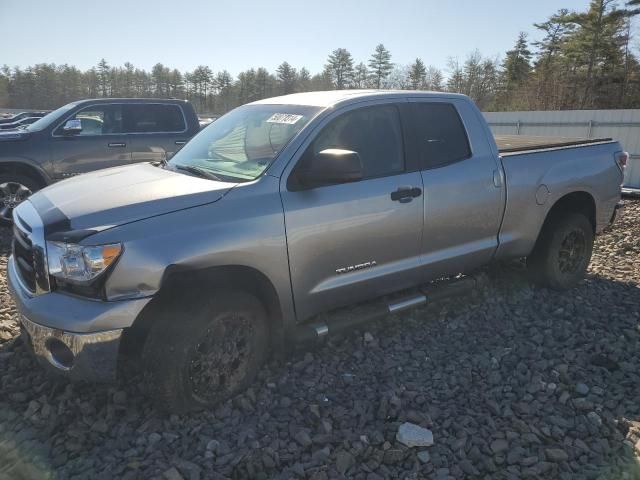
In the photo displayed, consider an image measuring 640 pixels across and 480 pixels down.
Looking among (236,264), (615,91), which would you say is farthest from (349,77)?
(236,264)

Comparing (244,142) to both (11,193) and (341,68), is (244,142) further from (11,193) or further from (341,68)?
(341,68)

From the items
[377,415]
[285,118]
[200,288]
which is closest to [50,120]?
[285,118]

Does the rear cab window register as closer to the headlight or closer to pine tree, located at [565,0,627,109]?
the headlight

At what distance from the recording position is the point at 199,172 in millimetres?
3416

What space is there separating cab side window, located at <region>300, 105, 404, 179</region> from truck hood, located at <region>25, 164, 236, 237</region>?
0.83 meters

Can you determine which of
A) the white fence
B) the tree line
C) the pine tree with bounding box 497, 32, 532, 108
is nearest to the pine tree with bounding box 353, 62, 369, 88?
the tree line

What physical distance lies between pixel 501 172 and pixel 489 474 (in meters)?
2.51

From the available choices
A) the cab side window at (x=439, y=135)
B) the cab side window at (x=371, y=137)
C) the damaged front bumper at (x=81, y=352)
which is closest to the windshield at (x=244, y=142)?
the cab side window at (x=371, y=137)

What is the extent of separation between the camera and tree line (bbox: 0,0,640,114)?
35719 millimetres

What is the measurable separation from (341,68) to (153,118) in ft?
229

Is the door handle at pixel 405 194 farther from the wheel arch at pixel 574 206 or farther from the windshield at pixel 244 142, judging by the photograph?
the wheel arch at pixel 574 206

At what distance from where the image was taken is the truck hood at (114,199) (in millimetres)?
2676

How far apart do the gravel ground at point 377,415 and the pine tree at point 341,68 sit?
73.5 m

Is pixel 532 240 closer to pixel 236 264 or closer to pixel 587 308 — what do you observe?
pixel 587 308
